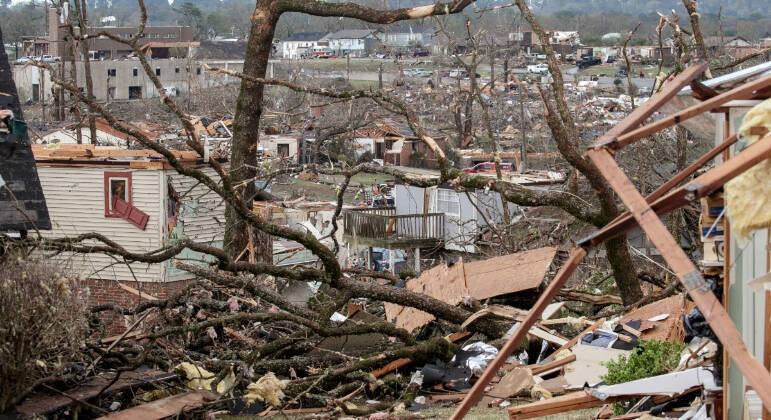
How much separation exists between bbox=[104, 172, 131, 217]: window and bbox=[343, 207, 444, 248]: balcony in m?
9.21

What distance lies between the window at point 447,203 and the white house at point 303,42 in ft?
241

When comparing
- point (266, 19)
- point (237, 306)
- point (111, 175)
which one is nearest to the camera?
point (237, 306)

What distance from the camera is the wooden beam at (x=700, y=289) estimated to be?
3.37 m

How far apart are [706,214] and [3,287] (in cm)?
508

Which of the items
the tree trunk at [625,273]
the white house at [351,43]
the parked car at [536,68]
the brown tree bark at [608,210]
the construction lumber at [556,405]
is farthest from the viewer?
the white house at [351,43]

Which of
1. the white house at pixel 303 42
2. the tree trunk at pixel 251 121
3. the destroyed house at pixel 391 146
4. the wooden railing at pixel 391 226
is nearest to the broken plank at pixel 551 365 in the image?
the tree trunk at pixel 251 121

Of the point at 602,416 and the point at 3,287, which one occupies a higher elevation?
the point at 3,287

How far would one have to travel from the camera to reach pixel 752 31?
8538cm

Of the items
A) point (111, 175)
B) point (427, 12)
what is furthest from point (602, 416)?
point (111, 175)

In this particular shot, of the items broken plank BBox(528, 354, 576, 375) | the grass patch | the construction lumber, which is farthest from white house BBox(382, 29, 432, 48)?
the construction lumber

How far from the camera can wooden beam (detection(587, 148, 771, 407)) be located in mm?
3369

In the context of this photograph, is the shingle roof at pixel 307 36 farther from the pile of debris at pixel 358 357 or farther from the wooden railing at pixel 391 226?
the pile of debris at pixel 358 357

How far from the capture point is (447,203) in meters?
32.9

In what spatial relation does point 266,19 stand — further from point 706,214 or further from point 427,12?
point 706,214
